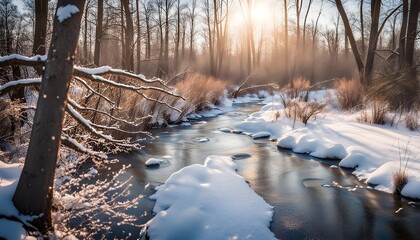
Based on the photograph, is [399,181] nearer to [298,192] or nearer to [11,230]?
[298,192]

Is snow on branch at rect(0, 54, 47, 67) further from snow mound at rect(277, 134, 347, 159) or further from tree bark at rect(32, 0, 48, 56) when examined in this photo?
snow mound at rect(277, 134, 347, 159)

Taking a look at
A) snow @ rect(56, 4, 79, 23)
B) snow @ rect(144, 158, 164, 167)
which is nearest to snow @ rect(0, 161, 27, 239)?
snow @ rect(56, 4, 79, 23)

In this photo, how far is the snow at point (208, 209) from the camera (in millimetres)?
3018

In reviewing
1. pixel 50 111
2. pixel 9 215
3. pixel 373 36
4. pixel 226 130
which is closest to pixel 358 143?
pixel 226 130

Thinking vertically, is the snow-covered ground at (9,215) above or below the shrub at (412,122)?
A: below

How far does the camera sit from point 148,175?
195 inches

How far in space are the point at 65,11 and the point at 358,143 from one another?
224 inches

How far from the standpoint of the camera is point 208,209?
340 centimetres

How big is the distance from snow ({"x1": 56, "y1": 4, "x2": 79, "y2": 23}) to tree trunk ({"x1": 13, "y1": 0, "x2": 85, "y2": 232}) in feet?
0.05

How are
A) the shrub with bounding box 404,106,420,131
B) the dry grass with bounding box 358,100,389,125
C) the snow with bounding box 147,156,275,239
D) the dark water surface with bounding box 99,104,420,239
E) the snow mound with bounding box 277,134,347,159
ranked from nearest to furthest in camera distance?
the snow with bounding box 147,156,275,239 → the dark water surface with bounding box 99,104,420,239 → the snow mound with bounding box 277,134,347,159 → the shrub with bounding box 404,106,420,131 → the dry grass with bounding box 358,100,389,125

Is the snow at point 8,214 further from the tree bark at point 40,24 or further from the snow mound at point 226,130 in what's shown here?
the snow mound at point 226,130

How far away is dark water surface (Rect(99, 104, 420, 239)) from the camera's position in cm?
322

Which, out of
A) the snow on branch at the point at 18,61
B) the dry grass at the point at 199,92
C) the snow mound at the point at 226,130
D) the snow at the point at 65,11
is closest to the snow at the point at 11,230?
the snow on branch at the point at 18,61

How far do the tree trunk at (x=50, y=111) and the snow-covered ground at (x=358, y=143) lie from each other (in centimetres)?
418
